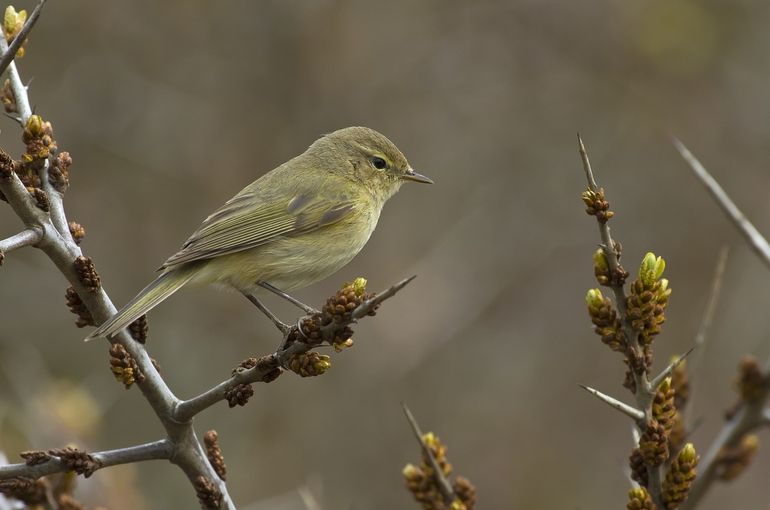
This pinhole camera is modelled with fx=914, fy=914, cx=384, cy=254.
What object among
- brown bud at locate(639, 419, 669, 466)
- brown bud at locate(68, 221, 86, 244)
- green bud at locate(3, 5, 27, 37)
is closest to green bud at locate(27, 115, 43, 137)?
brown bud at locate(68, 221, 86, 244)

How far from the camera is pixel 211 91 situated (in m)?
10.2

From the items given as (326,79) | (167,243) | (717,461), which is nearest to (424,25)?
(326,79)

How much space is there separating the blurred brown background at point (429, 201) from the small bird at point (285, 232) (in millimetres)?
4024

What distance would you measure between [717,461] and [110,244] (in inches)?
331

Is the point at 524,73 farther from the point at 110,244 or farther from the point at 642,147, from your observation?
the point at 110,244

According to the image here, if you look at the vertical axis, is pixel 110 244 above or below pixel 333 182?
above

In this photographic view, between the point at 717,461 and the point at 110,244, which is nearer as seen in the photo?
the point at 717,461

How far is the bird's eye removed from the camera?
592 cm

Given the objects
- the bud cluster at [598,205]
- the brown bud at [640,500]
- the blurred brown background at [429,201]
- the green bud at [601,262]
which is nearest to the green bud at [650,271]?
the green bud at [601,262]

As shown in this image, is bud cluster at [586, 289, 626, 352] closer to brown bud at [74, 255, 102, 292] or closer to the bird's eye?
brown bud at [74, 255, 102, 292]

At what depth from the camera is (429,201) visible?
1116cm

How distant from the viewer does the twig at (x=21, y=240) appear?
2.58 m

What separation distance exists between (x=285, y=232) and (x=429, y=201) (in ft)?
20.6

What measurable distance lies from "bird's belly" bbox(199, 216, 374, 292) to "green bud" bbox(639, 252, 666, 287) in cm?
251
